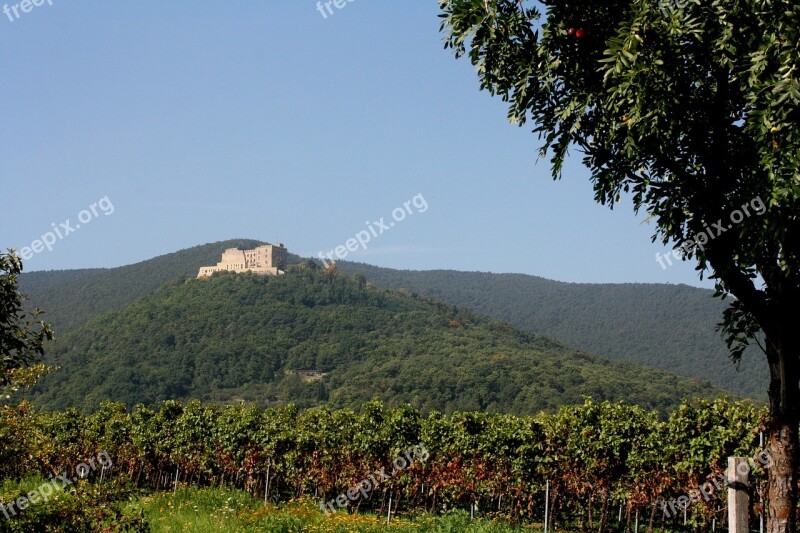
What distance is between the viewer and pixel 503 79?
787 cm

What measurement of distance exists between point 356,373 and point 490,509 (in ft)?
265

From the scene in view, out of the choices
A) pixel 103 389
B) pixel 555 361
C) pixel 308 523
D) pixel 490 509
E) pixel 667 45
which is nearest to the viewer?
pixel 667 45

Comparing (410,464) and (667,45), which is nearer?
(667,45)

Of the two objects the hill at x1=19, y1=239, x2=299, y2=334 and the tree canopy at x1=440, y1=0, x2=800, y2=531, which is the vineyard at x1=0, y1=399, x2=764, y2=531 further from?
the hill at x1=19, y1=239, x2=299, y2=334

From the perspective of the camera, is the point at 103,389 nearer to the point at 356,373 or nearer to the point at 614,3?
the point at 356,373

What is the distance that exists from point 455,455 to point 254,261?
145807 mm

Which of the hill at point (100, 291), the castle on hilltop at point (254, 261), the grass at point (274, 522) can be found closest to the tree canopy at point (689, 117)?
the grass at point (274, 522)

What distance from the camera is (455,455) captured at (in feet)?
97.9

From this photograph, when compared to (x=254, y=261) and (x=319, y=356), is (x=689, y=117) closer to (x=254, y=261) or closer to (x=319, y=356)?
(x=319, y=356)

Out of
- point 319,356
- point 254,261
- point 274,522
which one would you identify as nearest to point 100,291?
point 254,261

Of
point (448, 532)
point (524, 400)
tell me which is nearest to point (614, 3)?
point (448, 532)

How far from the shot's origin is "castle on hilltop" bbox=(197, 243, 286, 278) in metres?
165

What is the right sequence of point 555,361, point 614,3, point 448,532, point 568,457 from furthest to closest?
point 555,361 → point 568,457 → point 448,532 → point 614,3

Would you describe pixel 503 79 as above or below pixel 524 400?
above
